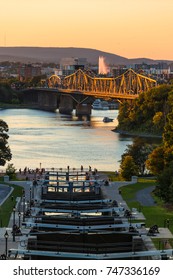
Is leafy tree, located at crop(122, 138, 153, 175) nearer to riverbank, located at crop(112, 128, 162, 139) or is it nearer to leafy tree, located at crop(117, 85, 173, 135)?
riverbank, located at crop(112, 128, 162, 139)

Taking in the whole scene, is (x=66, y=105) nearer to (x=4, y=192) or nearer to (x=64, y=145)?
(x=64, y=145)

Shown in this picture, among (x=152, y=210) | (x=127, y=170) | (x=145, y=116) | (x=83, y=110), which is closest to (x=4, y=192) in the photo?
(x=152, y=210)

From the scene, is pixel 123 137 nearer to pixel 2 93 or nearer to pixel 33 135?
pixel 33 135

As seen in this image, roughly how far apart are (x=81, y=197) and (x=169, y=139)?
5.19m

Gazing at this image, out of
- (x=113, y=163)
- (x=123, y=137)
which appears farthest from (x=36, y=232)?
(x=123, y=137)

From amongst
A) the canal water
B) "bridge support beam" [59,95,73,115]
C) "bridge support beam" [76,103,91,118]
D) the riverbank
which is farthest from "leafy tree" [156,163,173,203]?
"bridge support beam" [59,95,73,115]

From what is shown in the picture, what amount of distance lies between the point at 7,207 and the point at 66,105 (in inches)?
2500

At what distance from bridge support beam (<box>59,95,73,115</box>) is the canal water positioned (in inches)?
760

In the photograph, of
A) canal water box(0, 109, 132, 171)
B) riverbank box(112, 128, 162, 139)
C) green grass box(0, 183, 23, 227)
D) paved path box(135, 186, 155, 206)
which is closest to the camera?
green grass box(0, 183, 23, 227)

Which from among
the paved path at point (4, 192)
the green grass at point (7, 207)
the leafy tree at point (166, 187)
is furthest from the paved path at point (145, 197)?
the paved path at point (4, 192)

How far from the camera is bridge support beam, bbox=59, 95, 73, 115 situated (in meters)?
76.8

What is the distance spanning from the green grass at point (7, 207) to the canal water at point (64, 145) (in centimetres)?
1099

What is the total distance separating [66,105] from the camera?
7800 centimetres
